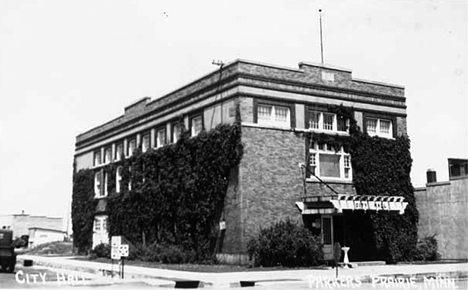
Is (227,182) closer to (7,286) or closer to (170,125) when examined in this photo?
(170,125)

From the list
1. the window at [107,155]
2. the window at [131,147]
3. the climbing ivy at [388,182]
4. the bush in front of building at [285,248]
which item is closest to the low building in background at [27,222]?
the window at [107,155]

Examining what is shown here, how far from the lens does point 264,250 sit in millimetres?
28344

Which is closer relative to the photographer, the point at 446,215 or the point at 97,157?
the point at 446,215

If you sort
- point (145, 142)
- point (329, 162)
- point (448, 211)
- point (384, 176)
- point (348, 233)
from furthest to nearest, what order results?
point (145, 142)
point (448, 211)
point (384, 176)
point (329, 162)
point (348, 233)

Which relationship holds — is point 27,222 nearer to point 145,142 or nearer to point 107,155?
point 107,155

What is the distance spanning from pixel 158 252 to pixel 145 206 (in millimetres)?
4829

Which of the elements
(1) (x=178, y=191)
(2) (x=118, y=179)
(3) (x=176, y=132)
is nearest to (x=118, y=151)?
(2) (x=118, y=179)

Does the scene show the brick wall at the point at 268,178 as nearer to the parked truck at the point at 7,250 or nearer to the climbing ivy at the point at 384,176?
the climbing ivy at the point at 384,176

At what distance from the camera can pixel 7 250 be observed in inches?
884

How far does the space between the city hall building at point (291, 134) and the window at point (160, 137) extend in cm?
237

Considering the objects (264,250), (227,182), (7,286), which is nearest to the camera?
(7,286)

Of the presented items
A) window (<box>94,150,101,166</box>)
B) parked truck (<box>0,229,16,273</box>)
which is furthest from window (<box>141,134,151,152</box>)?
parked truck (<box>0,229,16,273</box>)

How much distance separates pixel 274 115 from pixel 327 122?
3.54m

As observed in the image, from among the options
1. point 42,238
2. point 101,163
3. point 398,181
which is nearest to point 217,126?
point 398,181
